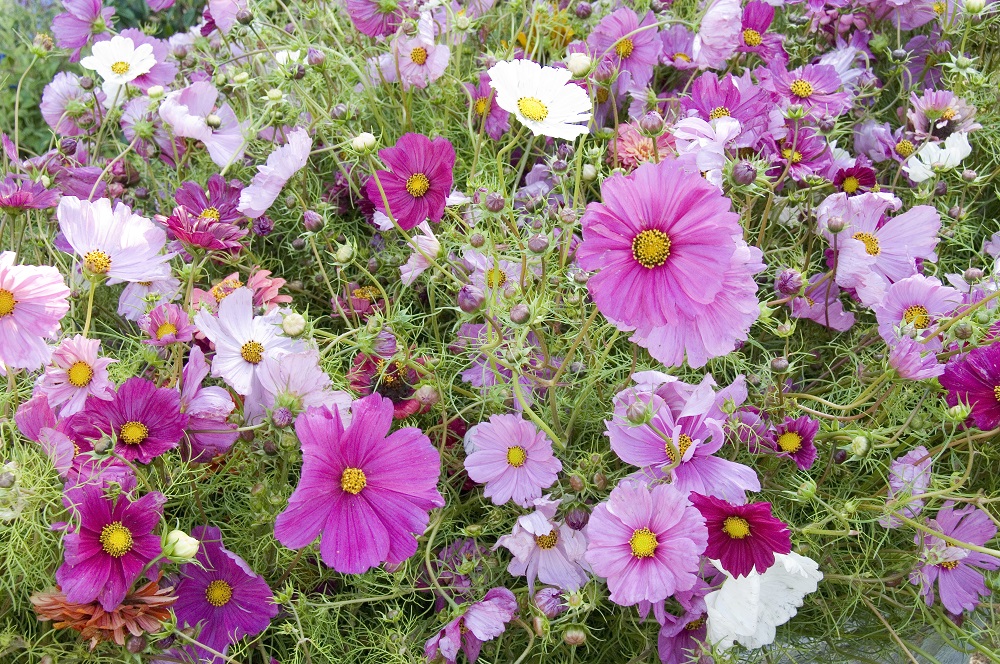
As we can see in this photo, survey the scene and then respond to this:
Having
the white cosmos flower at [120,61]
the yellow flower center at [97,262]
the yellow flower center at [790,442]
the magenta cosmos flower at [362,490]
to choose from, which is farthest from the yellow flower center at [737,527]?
the white cosmos flower at [120,61]

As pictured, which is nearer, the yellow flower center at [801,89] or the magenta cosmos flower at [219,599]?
the magenta cosmos flower at [219,599]

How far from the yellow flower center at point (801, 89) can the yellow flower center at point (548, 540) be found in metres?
0.52

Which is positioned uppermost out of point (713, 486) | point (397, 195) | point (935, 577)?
point (397, 195)

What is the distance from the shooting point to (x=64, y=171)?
2.94 ft

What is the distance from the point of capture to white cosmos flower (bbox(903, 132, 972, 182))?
0.80 m

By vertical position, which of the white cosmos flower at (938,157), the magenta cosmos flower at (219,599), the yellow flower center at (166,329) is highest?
the white cosmos flower at (938,157)

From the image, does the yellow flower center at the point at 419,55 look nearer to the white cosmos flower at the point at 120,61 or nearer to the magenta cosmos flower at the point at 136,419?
the white cosmos flower at the point at 120,61

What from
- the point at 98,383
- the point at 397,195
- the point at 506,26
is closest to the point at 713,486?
the point at 397,195

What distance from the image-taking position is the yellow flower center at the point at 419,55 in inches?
35.0

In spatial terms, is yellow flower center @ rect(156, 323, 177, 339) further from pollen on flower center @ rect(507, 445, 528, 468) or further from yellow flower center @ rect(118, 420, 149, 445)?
pollen on flower center @ rect(507, 445, 528, 468)

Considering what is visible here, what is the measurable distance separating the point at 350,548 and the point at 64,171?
57cm

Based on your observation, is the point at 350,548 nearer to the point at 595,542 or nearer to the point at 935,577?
the point at 595,542

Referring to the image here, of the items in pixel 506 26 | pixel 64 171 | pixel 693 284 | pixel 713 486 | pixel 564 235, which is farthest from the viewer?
pixel 506 26

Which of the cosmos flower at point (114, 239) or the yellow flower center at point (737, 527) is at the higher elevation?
the cosmos flower at point (114, 239)
